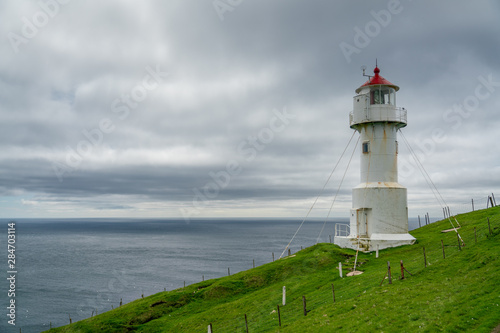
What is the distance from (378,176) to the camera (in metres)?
44.4

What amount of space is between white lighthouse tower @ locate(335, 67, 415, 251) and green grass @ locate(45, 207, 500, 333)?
230cm

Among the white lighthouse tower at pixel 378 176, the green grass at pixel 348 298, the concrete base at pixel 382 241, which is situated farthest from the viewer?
the white lighthouse tower at pixel 378 176

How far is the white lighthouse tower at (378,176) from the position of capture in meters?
43.0

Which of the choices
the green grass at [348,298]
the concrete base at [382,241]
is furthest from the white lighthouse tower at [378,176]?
the green grass at [348,298]

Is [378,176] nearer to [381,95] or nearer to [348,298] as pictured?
[381,95]

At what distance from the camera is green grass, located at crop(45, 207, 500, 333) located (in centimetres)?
1697

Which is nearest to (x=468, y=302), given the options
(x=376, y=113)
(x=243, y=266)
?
(x=376, y=113)

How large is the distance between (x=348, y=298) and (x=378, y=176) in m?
23.2

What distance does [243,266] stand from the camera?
11300 cm

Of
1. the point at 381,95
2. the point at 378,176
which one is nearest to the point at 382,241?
the point at 378,176

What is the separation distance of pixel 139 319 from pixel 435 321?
99.1ft

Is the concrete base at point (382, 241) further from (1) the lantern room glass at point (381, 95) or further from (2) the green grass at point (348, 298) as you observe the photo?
(1) the lantern room glass at point (381, 95)

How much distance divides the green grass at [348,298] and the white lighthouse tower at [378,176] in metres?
2.30

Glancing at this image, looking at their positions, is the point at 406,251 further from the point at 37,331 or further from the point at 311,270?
the point at 37,331
